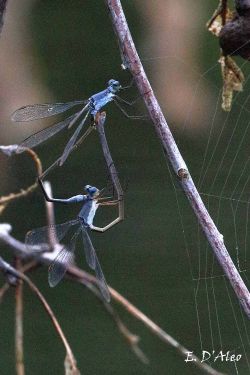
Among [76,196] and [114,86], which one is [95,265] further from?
[114,86]

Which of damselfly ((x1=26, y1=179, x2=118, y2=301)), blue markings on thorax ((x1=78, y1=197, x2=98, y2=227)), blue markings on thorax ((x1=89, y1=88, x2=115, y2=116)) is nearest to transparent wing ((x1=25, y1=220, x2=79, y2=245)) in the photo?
damselfly ((x1=26, y1=179, x2=118, y2=301))

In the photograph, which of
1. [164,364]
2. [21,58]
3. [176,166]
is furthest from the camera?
[164,364]

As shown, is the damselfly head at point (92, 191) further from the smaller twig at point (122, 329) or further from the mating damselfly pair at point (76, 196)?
the smaller twig at point (122, 329)

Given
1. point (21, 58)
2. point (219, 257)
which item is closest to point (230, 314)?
point (21, 58)

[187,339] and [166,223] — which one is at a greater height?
[166,223]

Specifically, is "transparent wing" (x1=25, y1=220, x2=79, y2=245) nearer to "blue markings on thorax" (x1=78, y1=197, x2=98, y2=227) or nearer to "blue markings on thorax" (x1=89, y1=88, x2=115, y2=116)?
"blue markings on thorax" (x1=78, y1=197, x2=98, y2=227)

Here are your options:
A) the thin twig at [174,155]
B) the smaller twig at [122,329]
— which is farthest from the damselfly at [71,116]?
the smaller twig at [122,329]

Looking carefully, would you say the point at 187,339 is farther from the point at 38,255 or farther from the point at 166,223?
the point at 38,255
